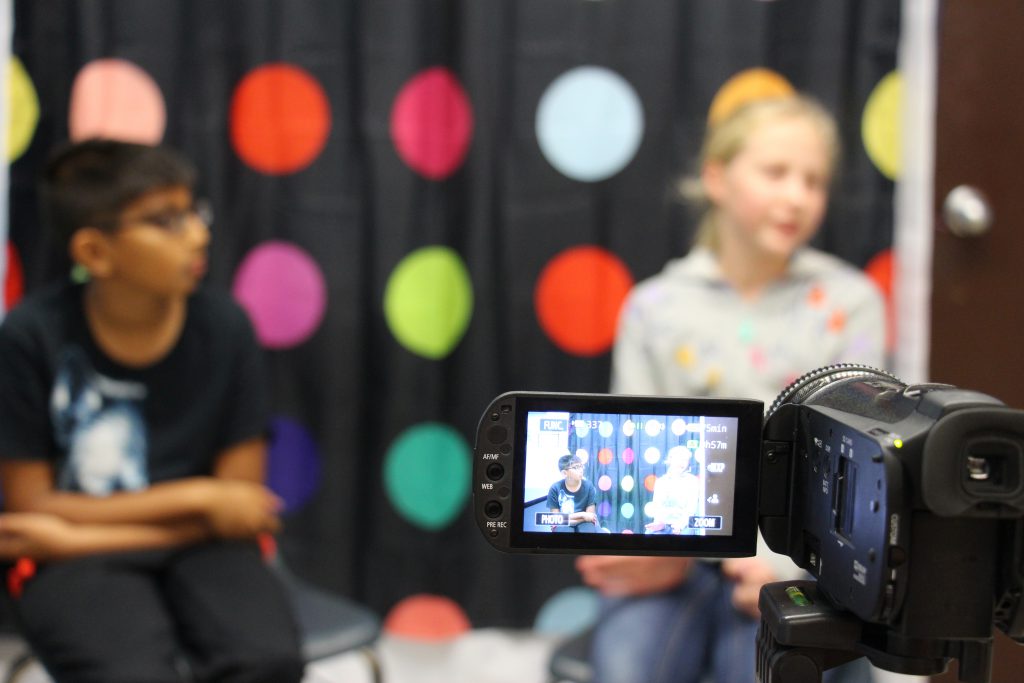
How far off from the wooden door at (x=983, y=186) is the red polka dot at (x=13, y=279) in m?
1.60

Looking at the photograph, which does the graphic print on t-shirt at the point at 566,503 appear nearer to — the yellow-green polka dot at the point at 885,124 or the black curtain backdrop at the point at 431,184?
A: the black curtain backdrop at the point at 431,184

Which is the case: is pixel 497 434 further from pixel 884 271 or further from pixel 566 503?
pixel 884 271

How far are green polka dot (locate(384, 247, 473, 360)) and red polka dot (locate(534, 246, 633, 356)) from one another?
151 mm

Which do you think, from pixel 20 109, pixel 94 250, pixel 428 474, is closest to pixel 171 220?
pixel 94 250

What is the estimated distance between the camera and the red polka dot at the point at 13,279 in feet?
6.31

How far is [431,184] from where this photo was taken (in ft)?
6.35

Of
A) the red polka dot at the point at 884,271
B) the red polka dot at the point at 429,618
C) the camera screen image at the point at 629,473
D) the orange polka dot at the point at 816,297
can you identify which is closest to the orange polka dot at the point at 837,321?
the orange polka dot at the point at 816,297

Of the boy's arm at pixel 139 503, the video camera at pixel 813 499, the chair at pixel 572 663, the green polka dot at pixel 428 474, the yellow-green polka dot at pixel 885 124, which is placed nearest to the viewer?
the video camera at pixel 813 499

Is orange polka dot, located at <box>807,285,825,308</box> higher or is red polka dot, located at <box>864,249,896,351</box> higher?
red polka dot, located at <box>864,249,896,351</box>

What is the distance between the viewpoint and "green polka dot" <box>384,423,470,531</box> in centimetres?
196

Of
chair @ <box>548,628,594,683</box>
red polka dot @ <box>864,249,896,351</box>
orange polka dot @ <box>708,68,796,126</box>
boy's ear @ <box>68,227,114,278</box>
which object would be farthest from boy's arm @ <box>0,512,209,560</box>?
red polka dot @ <box>864,249,896,351</box>

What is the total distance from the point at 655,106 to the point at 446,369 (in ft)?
2.08

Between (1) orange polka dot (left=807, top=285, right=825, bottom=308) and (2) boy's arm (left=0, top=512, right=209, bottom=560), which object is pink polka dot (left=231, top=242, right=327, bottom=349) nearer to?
(2) boy's arm (left=0, top=512, right=209, bottom=560)

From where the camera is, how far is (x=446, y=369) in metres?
1.96
